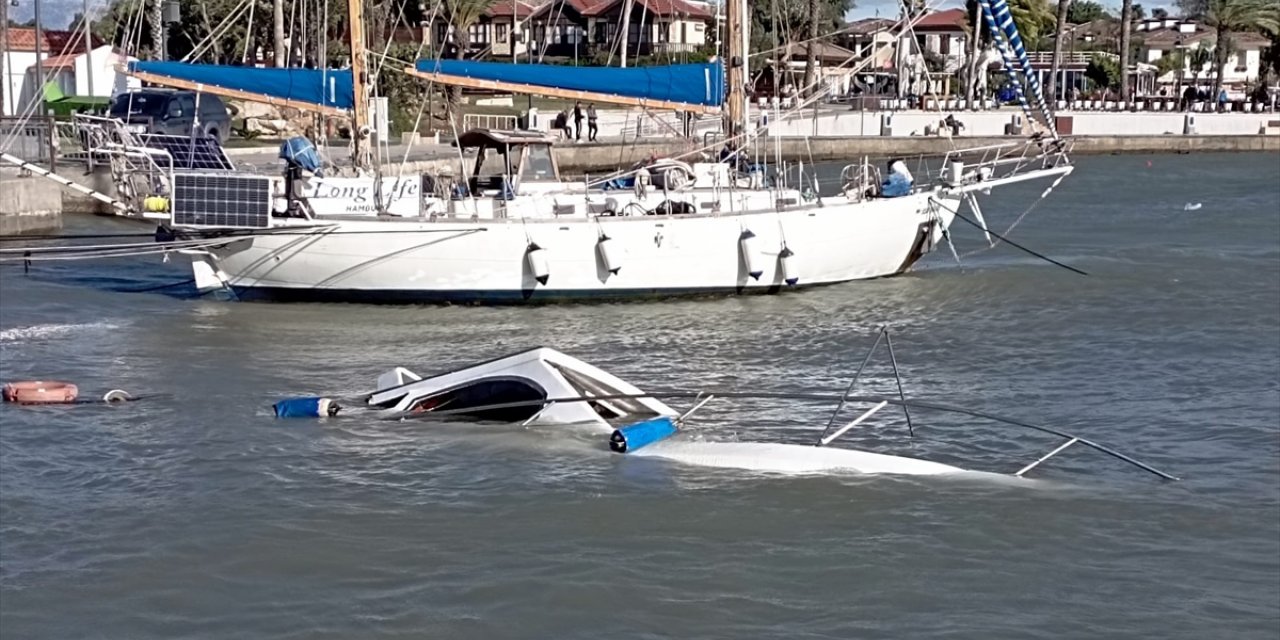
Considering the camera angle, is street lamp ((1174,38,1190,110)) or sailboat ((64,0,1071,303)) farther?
street lamp ((1174,38,1190,110))

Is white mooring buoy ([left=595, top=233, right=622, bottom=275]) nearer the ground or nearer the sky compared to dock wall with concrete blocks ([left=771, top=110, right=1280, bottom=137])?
nearer the ground

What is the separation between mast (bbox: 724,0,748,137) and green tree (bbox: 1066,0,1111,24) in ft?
342

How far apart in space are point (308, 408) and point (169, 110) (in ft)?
95.5

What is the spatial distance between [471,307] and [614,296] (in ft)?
7.61

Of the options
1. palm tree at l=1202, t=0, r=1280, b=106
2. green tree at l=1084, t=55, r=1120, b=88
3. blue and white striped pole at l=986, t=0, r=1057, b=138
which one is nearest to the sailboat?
blue and white striped pole at l=986, t=0, r=1057, b=138

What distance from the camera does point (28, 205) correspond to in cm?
3669

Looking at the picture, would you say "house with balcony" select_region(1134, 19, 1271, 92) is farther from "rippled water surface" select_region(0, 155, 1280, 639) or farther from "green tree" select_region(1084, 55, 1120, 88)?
"rippled water surface" select_region(0, 155, 1280, 639)

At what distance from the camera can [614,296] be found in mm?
28016

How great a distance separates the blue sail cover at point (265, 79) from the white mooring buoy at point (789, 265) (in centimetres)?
775

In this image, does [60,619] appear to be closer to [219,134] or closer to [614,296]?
[614,296]

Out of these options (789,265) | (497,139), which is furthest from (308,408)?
(789,265)

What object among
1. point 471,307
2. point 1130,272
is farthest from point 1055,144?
point 471,307

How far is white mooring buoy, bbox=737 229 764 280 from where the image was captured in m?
28.4

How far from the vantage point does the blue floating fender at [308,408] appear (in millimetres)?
18075
